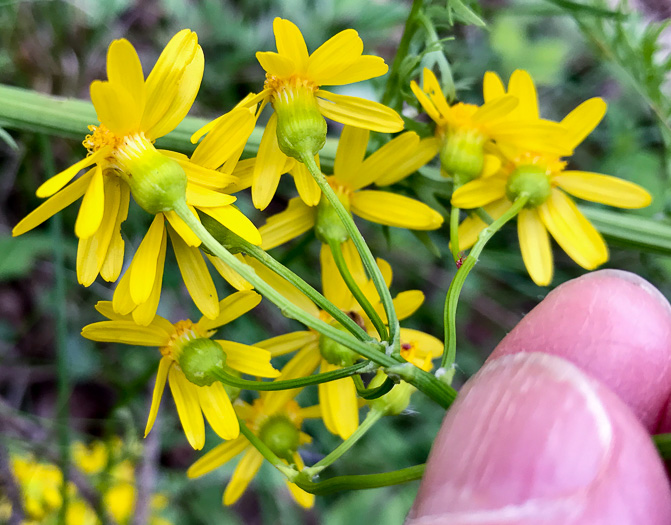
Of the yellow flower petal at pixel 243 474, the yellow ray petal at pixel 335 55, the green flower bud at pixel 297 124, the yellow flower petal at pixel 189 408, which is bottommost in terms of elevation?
the yellow flower petal at pixel 243 474

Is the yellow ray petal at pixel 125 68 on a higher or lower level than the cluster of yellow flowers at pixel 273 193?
higher

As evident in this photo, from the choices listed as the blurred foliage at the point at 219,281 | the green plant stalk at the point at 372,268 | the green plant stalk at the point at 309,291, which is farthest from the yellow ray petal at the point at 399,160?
the blurred foliage at the point at 219,281

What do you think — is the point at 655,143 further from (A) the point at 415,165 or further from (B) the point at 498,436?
(B) the point at 498,436

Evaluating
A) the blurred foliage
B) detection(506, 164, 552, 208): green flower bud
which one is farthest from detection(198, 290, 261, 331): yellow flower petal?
the blurred foliage

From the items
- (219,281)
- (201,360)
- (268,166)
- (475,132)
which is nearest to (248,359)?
(201,360)

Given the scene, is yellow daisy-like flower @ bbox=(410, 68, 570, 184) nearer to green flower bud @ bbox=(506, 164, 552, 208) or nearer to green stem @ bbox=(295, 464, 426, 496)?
green flower bud @ bbox=(506, 164, 552, 208)

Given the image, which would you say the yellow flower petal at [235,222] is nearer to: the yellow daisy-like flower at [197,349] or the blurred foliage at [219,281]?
the yellow daisy-like flower at [197,349]

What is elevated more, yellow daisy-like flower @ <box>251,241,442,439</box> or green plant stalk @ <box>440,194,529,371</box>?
green plant stalk @ <box>440,194,529,371</box>

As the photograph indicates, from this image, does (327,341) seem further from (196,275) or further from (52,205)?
(52,205)
